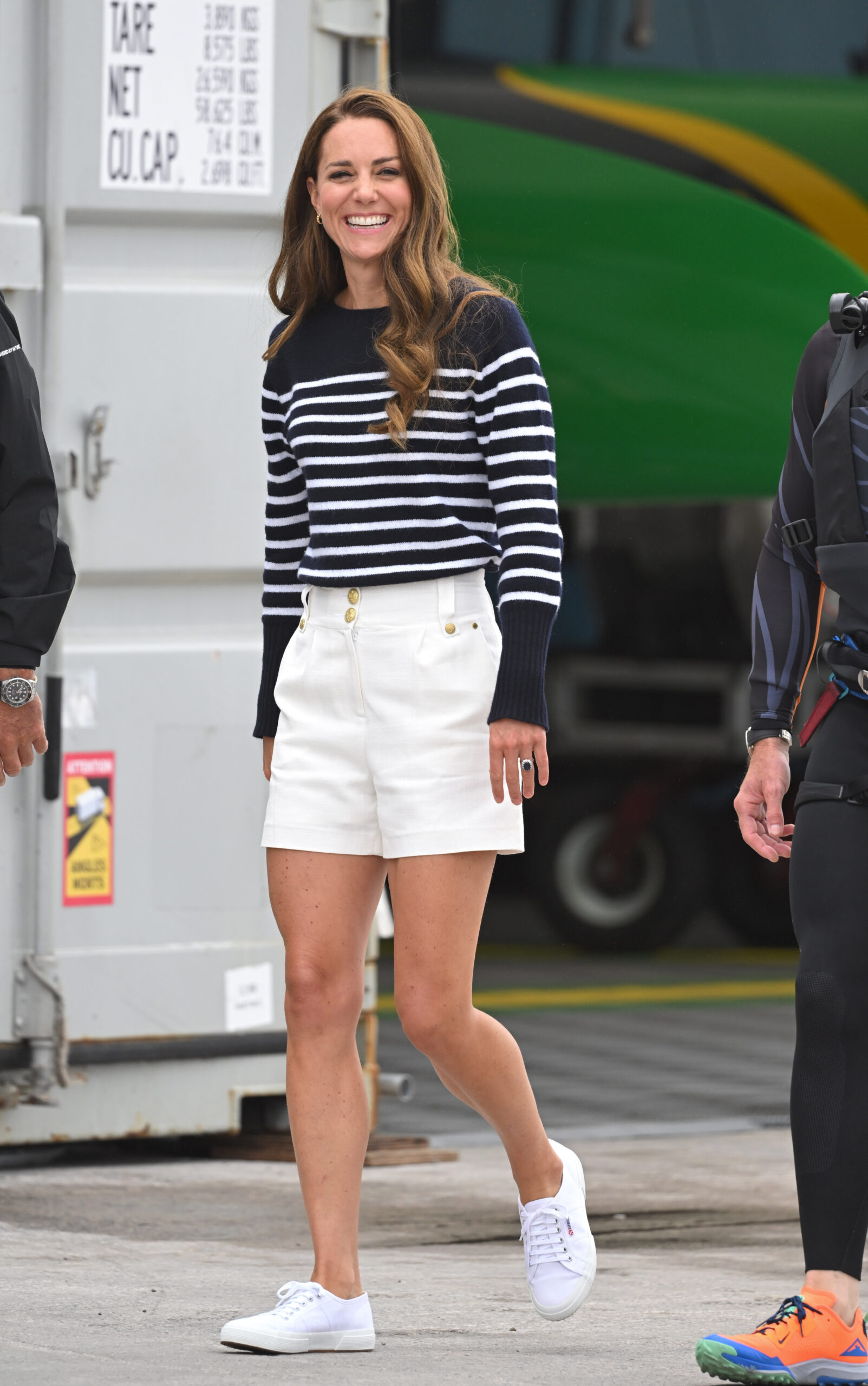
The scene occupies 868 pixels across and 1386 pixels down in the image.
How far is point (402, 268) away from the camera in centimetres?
356

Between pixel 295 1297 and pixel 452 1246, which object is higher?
pixel 295 1297

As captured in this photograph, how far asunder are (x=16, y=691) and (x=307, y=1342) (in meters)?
1.05

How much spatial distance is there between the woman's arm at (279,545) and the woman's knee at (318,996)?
0.42m

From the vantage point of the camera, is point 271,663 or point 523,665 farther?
point 271,663

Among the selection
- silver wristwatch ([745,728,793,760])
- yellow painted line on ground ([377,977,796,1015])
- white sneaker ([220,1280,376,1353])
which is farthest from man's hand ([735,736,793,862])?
yellow painted line on ground ([377,977,796,1015])

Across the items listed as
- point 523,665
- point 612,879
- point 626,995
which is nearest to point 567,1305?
point 523,665

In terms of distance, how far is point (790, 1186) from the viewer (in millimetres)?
5422

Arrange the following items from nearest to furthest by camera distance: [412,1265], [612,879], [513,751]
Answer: [513,751]
[412,1265]
[612,879]

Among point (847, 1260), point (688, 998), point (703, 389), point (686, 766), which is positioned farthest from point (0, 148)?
point (686, 766)

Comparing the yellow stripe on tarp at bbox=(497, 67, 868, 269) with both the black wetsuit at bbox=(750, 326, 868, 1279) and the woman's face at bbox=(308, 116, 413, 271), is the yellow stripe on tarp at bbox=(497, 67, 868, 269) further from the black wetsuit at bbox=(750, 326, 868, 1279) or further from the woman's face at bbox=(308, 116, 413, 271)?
the black wetsuit at bbox=(750, 326, 868, 1279)

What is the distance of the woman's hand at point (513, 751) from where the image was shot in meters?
3.41

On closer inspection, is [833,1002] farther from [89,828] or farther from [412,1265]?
[89,828]

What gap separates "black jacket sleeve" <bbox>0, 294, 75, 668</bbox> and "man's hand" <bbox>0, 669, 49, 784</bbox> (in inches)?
2.3

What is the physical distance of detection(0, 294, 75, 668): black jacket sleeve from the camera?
3.53m
